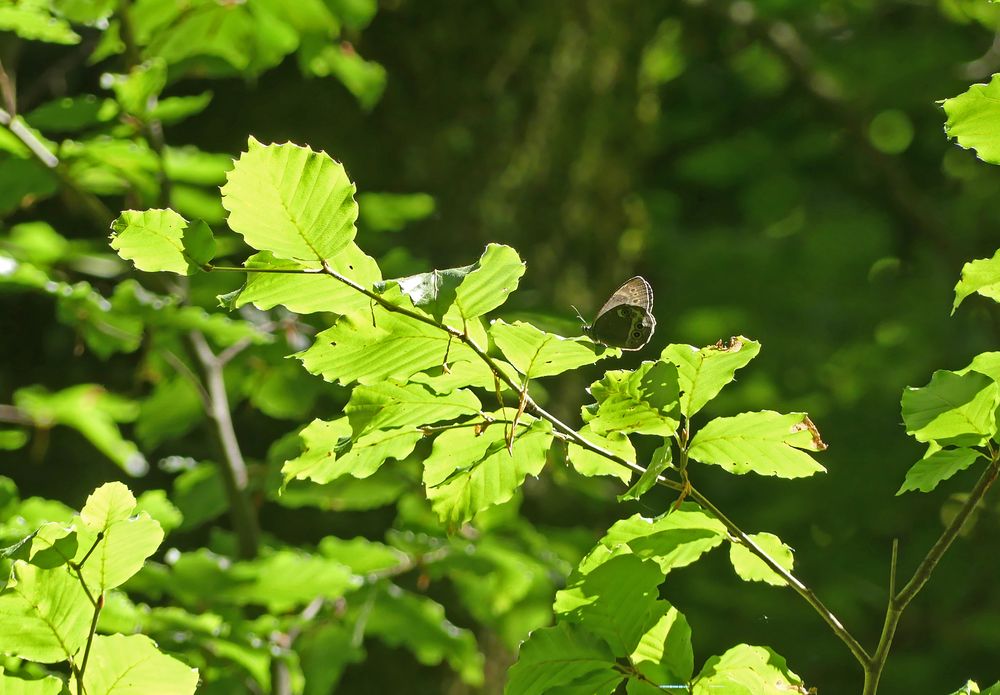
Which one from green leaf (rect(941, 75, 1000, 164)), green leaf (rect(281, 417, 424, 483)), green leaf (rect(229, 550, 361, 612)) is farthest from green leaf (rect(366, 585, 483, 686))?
green leaf (rect(941, 75, 1000, 164))

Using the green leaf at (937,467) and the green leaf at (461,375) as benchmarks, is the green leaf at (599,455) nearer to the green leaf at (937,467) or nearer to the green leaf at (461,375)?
the green leaf at (461,375)

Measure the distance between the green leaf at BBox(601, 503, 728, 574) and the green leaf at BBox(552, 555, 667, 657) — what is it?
14mm

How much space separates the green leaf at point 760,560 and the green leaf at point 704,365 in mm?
114

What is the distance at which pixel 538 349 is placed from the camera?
0.64 m

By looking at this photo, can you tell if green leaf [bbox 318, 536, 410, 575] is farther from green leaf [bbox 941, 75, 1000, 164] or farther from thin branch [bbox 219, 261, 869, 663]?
green leaf [bbox 941, 75, 1000, 164]

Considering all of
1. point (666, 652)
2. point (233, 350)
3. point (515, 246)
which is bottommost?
point (515, 246)

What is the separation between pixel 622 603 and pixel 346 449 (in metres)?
0.23

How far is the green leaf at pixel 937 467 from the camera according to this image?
666 millimetres

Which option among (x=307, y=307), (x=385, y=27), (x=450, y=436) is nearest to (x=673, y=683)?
(x=450, y=436)

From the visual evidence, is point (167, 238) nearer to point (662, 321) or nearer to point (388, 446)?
point (388, 446)

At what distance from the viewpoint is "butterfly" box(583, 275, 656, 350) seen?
2.04 ft

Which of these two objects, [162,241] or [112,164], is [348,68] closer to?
[112,164]

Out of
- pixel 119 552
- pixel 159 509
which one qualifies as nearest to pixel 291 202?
pixel 119 552

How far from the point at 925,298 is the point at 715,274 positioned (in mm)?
766
